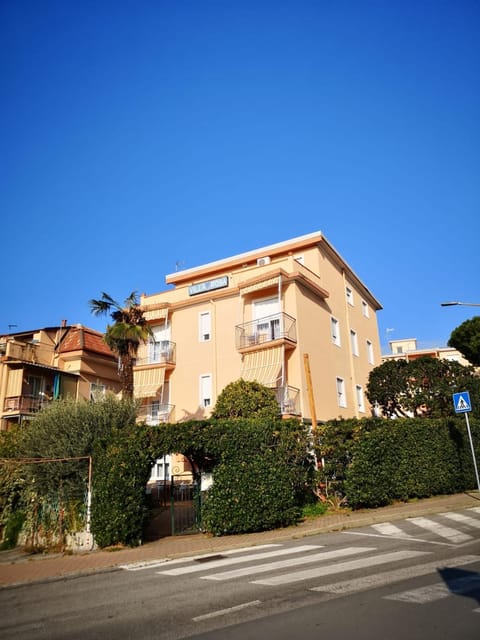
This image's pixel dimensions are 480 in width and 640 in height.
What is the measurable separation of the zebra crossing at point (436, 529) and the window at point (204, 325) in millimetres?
16099

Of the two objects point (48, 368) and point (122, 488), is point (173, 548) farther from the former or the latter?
point (48, 368)

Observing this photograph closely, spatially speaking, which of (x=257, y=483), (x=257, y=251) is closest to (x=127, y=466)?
(x=257, y=483)

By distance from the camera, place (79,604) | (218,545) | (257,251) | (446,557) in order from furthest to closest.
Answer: (257,251), (218,545), (446,557), (79,604)

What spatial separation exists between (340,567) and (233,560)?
2.44 m

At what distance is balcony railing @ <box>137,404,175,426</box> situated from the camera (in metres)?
27.3

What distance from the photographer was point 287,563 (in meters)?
8.65

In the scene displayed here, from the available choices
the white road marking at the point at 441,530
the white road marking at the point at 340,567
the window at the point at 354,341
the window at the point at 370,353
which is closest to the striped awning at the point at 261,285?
the window at the point at 354,341

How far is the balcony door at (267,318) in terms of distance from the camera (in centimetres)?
2462

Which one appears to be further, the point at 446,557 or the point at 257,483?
the point at 257,483

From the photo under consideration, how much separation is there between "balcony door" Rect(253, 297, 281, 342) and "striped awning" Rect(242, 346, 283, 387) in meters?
0.76

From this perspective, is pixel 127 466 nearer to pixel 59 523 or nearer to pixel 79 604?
pixel 59 523

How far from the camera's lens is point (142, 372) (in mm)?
28266

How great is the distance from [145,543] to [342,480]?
21.3 ft

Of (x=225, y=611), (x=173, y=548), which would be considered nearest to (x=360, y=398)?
(x=173, y=548)
